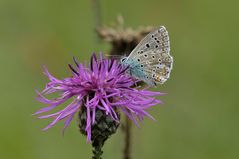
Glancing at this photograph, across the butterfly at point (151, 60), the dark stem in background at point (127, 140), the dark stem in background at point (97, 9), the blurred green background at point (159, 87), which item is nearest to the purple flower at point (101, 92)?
the butterfly at point (151, 60)

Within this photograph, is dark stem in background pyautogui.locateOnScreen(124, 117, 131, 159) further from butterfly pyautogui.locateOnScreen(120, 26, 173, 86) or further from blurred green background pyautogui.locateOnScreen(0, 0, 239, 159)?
butterfly pyautogui.locateOnScreen(120, 26, 173, 86)

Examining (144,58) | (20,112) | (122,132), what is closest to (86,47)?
(20,112)

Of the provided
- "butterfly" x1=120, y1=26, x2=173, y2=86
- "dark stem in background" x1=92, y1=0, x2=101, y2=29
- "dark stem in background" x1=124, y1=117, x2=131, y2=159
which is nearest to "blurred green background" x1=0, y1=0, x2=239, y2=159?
"dark stem in background" x1=124, y1=117, x2=131, y2=159

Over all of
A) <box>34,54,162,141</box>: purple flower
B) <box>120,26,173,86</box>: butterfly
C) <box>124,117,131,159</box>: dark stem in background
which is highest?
<box>120,26,173,86</box>: butterfly

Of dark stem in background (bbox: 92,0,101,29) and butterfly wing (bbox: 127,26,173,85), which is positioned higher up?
dark stem in background (bbox: 92,0,101,29)

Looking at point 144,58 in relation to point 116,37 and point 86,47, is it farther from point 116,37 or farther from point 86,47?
point 86,47

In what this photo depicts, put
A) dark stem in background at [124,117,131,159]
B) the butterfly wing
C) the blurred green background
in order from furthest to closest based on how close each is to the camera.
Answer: the blurred green background
dark stem in background at [124,117,131,159]
the butterfly wing

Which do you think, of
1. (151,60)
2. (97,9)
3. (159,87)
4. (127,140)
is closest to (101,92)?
(151,60)
